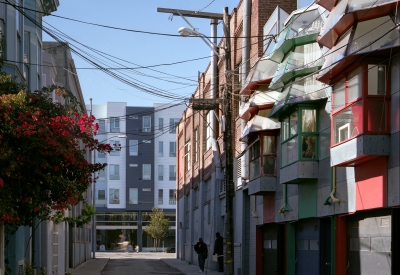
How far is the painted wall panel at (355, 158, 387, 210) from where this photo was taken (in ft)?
45.8

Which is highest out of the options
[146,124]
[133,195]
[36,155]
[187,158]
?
[146,124]

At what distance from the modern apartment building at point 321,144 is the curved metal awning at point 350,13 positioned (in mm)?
24

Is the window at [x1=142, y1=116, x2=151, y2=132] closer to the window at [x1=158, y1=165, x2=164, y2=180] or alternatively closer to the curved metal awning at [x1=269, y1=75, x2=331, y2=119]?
the window at [x1=158, y1=165, x2=164, y2=180]

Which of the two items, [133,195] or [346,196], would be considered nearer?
[346,196]

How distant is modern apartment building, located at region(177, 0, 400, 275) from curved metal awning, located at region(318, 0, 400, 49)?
0.02m

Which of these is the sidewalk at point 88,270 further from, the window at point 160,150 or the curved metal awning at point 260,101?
the window at point 160,150

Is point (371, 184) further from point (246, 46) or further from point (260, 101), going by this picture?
point (246, 46)

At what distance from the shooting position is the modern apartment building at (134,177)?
82.9m

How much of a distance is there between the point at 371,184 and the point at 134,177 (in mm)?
71140

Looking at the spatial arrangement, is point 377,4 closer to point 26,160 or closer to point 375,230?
point 375,230

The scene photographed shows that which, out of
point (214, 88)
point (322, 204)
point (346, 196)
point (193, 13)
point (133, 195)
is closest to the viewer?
point (346, 196)

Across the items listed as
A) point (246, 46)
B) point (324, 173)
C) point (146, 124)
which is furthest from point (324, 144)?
point (146, 124)

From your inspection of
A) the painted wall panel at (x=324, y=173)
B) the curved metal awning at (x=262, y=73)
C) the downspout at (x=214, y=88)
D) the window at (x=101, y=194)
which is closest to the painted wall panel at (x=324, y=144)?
the painted wall panel at (x=324, y=173)

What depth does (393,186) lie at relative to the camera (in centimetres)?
1348
